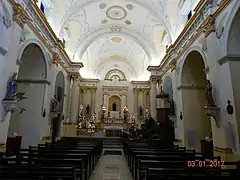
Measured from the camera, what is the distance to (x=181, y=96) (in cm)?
948

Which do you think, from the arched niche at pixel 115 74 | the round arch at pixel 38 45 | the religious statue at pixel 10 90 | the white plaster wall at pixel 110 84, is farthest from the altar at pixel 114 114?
the religious statue at pixel 10 90

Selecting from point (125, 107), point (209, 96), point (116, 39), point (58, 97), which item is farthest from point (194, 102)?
point (125, 107)

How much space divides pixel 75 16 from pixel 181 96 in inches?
346

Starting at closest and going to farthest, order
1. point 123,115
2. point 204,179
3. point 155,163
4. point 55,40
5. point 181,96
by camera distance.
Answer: point 204,179 < point 155,163 < point 181,96 < point 55,40 < point 123,115

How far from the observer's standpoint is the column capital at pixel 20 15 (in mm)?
6181

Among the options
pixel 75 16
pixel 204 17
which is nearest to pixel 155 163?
pixel 204 17

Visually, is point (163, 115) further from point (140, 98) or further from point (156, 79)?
point (140, 98)

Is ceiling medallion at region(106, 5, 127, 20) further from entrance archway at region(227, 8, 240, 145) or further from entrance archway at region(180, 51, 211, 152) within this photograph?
entrance archway at region(227, 8, 240, 145)

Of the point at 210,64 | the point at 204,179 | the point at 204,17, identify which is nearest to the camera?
the point at 204,179

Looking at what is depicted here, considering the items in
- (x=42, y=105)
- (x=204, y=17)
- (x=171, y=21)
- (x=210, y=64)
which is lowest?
(x=42, y=105)

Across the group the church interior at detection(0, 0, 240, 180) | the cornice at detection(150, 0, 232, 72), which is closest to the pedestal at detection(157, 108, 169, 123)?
the church interior at detection(0, 0, 240, 180)

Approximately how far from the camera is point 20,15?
6.50m

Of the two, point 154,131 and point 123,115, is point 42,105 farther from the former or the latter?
point 123,115

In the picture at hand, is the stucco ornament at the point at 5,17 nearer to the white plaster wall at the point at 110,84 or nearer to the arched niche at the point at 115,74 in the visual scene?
the white plaster wall at the point at 110,84
